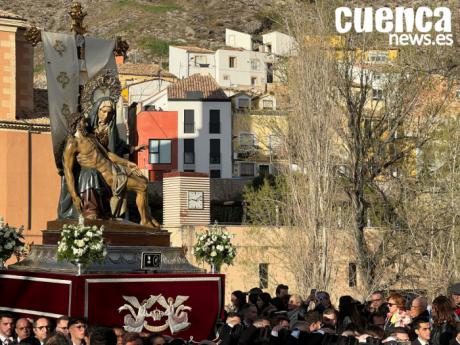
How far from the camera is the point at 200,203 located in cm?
4050

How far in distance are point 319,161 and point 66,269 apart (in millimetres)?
16043

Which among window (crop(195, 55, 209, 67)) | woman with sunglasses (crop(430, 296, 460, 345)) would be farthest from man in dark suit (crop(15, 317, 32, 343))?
window (crop(195, 55, 209, 67))

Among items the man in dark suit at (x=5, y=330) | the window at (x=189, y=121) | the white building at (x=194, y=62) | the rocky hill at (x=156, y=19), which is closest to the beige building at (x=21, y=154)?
the window at (x=189, y=121)

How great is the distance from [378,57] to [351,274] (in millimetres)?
6826

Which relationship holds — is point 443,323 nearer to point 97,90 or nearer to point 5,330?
point 5,330

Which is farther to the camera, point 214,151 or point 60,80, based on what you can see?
point 214,151

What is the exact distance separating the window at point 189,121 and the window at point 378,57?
26348 mm

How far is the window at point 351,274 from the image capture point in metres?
34.9

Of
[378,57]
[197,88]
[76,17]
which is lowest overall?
[76,17]

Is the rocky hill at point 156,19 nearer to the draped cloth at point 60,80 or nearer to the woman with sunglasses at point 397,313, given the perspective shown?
the draped cloth at point 60,80

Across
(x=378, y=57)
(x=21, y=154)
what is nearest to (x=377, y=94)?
(x=378, y=57)

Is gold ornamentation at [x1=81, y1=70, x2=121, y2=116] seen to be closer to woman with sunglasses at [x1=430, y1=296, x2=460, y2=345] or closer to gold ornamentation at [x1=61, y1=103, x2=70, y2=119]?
gold ornamentation at [x1=61, y1=103, x2=70, y2=119]

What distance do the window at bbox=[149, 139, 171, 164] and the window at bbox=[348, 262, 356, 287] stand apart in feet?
83.4

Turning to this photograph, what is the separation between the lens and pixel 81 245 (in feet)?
49.1
